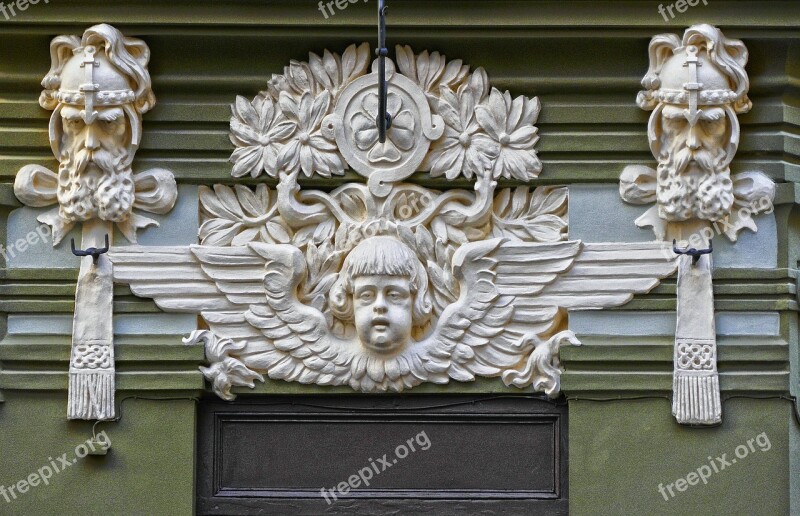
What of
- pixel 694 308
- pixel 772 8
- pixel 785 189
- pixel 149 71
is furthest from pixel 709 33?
pixel 149 71

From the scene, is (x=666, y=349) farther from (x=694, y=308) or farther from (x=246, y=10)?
(x=246, y=10)

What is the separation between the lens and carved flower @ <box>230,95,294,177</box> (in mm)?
7867

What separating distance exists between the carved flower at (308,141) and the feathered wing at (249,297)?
439 millimetres

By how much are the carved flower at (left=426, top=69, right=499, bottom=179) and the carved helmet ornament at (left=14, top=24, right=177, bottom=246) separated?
1402 mm

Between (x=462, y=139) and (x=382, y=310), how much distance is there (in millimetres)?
990

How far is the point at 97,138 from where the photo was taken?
777cm

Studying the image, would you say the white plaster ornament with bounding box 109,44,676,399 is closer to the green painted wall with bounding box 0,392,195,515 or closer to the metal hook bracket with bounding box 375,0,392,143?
the metal hook bracket with bounding box 375,0,392,143

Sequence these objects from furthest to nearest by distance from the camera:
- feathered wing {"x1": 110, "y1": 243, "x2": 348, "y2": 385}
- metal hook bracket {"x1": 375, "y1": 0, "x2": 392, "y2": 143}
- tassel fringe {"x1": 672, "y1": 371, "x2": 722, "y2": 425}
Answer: feathered wing {"x1": 110, "y1": 243, "x2": 348, "y2": 385} < tassel fringe {"x1": 672, "y1": 371, "x2": 722, "y2": 425} < metal hook bracket {"x1": 375, "y1": 0, "x2": 392, "y2": 143}

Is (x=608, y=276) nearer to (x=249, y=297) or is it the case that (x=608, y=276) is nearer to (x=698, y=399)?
(x=698, y=399)

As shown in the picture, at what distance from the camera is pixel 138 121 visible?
7844 mm

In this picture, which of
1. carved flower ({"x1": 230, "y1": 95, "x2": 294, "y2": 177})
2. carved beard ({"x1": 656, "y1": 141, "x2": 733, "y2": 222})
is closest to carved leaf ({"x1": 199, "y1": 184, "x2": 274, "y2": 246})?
carved flower ({"x1": 230, "y1": 95, "x2": 294, "y2": 177})

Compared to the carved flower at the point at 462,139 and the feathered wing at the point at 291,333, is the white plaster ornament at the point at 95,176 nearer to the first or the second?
the feathered wing at the point at 291,333

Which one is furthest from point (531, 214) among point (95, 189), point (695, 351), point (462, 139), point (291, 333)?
point (95, 189)

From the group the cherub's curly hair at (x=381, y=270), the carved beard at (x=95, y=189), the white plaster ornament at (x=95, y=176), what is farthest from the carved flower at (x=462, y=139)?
the carved beard at (x=95, y=189)
